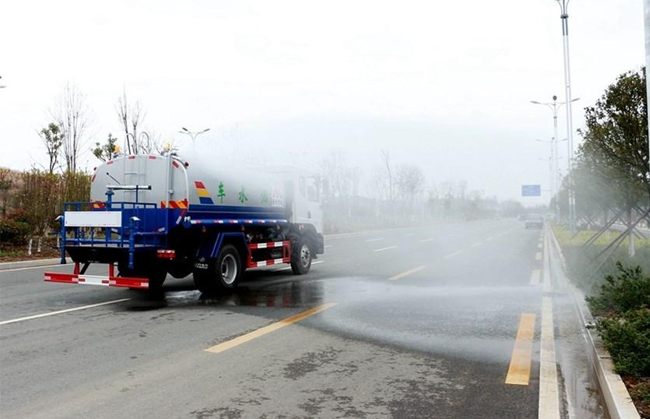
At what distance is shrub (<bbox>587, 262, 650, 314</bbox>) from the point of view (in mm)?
6668

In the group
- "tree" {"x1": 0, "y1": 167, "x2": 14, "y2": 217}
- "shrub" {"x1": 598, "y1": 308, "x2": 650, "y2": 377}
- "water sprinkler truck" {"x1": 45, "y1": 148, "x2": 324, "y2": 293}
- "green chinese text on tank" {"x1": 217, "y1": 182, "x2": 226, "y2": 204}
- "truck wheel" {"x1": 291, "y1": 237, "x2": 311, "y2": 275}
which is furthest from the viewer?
"tree" {"x1": 0, "y1": 167, "x2": 14, "y2": 217}

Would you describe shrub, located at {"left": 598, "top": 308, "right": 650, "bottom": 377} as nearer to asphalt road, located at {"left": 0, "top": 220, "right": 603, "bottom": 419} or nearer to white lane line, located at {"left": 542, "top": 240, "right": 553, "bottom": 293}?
asphalt road, located at {"left": 0, "top": 220, "right": 603, "bottom": 419}

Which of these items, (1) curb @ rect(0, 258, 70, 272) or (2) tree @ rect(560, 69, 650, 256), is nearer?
A: (2) tree @ rect(560, 69, 650, 256)

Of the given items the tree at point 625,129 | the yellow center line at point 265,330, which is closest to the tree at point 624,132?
the tree at point 625,129

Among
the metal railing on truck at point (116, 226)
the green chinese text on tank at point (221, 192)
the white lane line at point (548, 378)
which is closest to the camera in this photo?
the white lane line at point (548, 378)

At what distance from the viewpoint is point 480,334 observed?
22.6 feet

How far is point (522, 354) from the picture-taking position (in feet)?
19.5

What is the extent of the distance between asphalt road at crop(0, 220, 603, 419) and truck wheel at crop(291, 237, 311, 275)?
8.33 feet

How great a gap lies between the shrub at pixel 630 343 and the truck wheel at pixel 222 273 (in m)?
6.67

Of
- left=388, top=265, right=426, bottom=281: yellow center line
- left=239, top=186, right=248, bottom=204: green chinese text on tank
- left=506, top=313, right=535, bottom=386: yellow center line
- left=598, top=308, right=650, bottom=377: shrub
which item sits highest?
left=239, top=186, right=248, bottom=204: green chinese text on tank

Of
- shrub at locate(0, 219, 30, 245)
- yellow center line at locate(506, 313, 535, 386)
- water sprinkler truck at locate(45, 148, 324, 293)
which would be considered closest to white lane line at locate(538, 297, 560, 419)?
yellow center line at locate(506, 313, 535, 386)

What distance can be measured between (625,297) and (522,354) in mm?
1906

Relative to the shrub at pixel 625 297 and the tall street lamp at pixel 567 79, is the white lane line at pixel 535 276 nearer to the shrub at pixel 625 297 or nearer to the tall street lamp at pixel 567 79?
the shrub at pixel 625 297

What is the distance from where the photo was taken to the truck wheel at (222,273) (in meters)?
10.1
